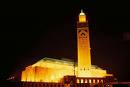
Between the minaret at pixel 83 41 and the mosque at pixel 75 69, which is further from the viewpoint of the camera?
the minaret at pixel 83 41

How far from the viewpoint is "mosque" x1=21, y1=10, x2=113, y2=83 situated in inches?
1346

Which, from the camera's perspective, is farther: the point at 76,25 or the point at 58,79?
the point at 76,25

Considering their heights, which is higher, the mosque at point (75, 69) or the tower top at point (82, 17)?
the tower top at point (82, 17)

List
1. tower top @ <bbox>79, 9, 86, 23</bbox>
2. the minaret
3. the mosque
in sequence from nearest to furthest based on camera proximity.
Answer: the mosque → the minaret → tower top @ <bbox>79, 9, 86, 23</bbox>

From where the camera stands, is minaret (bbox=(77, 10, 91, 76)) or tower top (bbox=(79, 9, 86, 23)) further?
tower top (bbox=(79, 9, 86, 23))

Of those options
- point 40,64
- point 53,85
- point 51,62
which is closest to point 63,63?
point 51,62

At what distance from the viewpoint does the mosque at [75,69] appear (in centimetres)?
3419

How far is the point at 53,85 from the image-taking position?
31.8 m

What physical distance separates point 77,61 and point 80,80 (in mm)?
7757

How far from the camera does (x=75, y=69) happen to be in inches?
1559

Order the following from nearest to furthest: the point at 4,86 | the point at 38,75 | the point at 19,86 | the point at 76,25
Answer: the point at 4,86, the point at 19,86, the point at 38,75, the point at 76,25

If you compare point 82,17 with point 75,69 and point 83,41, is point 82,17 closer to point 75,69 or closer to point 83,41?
point 83,41

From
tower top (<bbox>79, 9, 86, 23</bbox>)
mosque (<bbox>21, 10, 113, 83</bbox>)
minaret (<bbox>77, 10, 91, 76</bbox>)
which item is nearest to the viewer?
mosque (<bbox>21, 10, 113, 83</bbox>)

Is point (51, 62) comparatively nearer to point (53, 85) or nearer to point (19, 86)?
point (53, 85)
